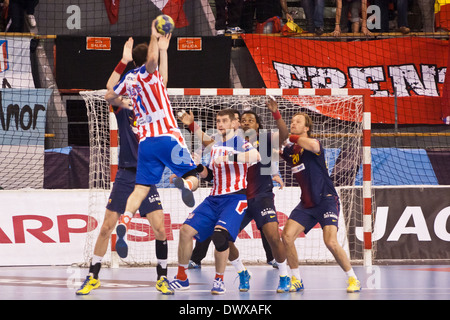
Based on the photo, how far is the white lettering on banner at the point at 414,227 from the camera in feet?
36.2

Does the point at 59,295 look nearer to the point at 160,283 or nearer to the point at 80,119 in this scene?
the point at 160,283

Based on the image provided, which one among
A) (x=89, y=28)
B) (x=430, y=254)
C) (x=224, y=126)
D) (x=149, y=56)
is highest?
(x=89, y=28)

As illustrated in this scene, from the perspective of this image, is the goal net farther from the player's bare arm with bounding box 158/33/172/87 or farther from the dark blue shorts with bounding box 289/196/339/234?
the player's bare arm with bounding box 158/33/172/87

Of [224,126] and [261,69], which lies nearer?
[224,126]

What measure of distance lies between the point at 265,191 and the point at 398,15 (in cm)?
766

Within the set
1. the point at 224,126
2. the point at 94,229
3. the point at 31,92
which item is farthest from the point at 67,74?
the point at 224,126

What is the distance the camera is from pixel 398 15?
14664 mm

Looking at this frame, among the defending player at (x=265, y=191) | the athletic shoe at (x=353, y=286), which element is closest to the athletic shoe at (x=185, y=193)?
the defending player at (x=265, y=191)

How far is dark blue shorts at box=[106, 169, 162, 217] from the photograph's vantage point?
7855 mm

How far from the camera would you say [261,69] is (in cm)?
1385

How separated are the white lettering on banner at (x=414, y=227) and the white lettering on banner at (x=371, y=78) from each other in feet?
11.7

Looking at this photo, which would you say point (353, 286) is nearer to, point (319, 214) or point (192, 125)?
point (319, 214)

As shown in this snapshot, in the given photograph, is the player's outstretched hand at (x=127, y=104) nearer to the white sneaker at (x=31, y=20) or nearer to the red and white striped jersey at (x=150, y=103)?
the red and white striped jersey at (x=150, y=103)

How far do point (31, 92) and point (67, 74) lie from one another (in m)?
0.87
